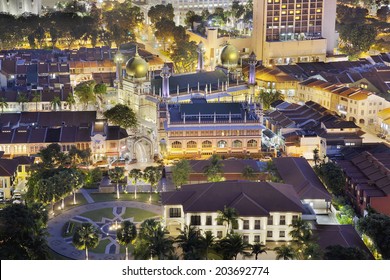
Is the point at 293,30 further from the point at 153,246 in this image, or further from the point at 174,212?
the point at 153,246

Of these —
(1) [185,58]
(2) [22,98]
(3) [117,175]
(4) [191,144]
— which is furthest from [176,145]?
(1) [185,58]

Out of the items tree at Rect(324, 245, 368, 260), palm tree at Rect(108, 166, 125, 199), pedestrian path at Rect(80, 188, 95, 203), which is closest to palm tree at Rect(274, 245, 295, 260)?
tree at Rect(324, 245, 368, 260)

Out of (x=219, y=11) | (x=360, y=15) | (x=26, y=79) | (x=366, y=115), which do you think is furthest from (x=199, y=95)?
(x=360, y=15)

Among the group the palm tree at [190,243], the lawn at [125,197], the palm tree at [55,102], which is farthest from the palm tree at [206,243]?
the palm tree at [55,102]

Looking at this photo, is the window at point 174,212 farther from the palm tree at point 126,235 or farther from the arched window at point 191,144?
the arched window at point 191,144

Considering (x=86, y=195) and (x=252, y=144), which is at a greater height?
(x=252, y=144)
